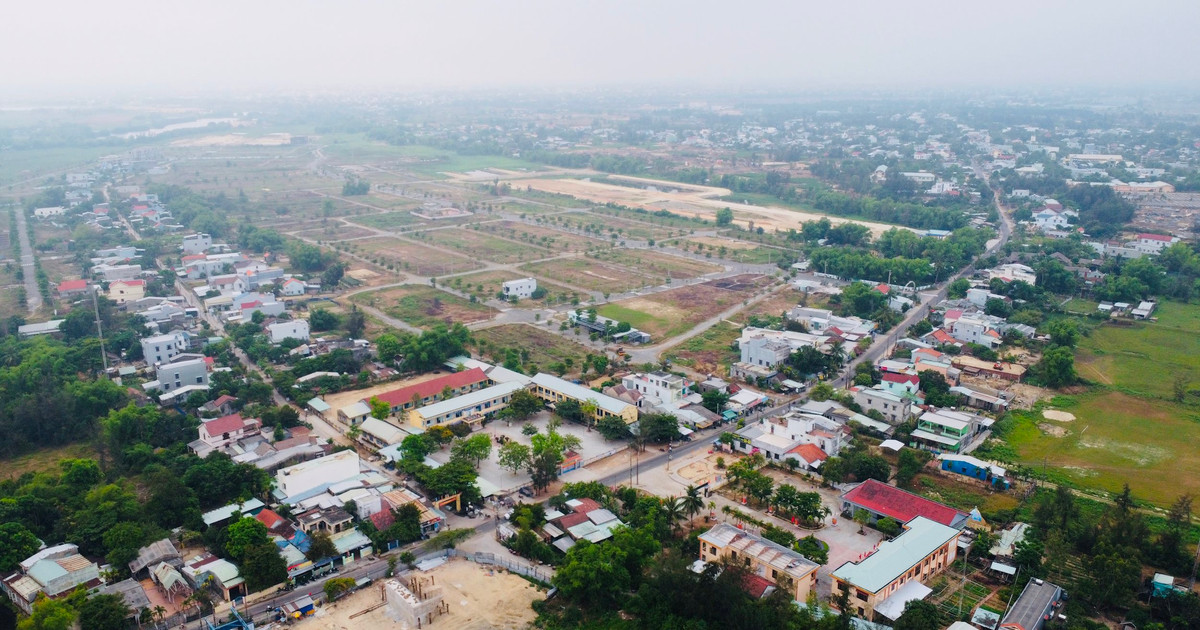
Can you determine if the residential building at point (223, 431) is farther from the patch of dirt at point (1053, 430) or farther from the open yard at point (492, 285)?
the patch of dirt at point (1053, 430)

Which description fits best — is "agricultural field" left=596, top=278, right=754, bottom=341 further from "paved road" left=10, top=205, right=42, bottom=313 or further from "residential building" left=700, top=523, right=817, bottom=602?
"paved road" left=10, top=205, right=42, bottom=313

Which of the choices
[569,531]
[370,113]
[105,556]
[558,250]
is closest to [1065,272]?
[558,250]

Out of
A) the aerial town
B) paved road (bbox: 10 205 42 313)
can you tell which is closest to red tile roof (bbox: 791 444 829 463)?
the aerial town

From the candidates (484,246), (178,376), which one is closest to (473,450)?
(178,376)

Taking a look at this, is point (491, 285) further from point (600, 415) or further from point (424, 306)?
point (600, 415)

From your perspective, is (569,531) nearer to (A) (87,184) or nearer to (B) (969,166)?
(A) (87,184)
